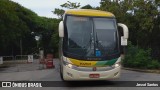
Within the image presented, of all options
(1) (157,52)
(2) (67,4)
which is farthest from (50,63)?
(2) (67,4)

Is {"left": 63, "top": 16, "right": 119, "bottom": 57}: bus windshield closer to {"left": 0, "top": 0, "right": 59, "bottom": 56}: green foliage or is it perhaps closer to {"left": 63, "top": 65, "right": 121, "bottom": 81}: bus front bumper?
{"left": 63, "top": 65, "right": 121, "bottom": 81}: bus front bumper

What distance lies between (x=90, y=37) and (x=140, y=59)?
15.6 meters

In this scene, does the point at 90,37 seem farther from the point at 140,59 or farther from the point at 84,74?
the point at 140,59

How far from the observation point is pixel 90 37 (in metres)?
17.7

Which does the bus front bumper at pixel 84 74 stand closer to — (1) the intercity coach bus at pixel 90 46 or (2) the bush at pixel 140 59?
(1) the intercity coach bus at pixel 90 46

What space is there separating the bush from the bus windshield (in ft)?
48.1

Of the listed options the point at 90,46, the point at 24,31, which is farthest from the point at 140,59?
the point at 24,31

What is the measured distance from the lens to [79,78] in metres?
17.1

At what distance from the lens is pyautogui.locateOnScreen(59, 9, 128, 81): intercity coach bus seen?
17219mm

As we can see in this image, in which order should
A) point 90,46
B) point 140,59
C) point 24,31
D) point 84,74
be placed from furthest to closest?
point 24,31 → point 140,59 → point 90,46 → point 84,74

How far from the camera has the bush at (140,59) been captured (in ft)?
105

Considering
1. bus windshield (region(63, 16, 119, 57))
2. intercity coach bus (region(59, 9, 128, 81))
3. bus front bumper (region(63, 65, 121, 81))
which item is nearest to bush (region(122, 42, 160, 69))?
intercity coach bus (region(59, 9, 128, 81))

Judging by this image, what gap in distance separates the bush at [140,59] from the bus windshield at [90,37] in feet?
48.1

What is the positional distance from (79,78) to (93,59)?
104cm
